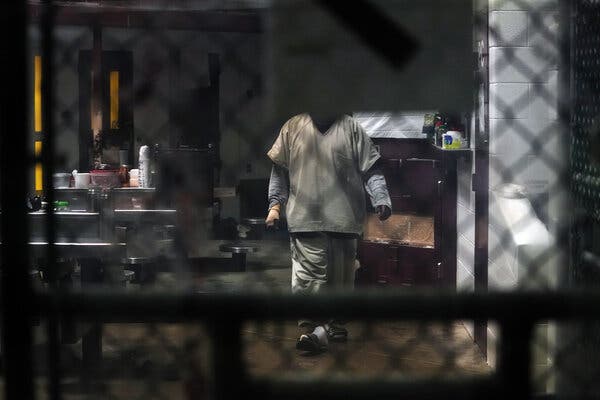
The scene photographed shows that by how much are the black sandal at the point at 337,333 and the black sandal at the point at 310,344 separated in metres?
0.10

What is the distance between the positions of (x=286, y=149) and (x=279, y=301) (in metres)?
3.37

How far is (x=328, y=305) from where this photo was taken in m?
1.32

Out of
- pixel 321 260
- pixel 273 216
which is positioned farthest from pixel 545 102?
pixel 321 260

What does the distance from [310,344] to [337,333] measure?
179 millimetres

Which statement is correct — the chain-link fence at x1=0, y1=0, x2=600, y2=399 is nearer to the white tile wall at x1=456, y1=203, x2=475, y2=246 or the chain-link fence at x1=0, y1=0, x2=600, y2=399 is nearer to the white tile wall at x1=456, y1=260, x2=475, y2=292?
the white tile wall at x1=456, y1=203, x2=475, y2=246

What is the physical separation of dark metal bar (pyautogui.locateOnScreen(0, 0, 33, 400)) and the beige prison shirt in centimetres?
287

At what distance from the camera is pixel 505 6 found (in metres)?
4.65

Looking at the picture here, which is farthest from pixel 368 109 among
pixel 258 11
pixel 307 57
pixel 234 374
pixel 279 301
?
pixel 234 374

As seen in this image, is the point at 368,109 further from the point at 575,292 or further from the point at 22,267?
the point at 22,267

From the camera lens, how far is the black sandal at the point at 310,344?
520cm

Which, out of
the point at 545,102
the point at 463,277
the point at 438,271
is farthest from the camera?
the point at 438,271

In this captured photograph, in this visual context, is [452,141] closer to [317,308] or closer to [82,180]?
[82,180]

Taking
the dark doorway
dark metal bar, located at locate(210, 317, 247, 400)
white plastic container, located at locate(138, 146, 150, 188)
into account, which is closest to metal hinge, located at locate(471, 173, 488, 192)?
white plastic container, located at locate(138, 146, 150, 188)

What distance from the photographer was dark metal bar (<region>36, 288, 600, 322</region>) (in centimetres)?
132
